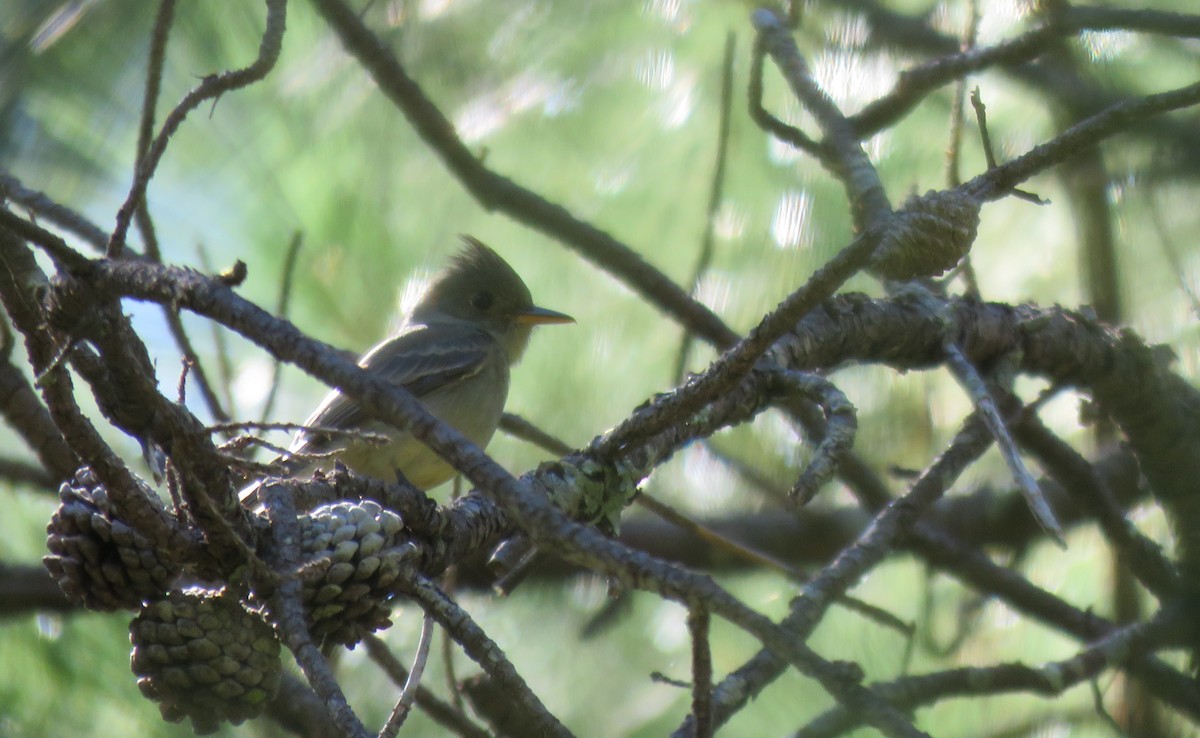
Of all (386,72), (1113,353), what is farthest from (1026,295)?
(386,72)

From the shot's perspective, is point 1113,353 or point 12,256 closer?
point 12,256

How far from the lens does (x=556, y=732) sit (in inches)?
64.1

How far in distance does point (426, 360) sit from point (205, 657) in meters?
3.50

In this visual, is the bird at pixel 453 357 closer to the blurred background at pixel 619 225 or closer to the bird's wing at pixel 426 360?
the bird's wing at pixel 426 360

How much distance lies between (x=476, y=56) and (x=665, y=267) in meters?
1.03

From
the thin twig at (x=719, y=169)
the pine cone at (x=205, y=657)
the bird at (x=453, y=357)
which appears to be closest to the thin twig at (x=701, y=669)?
the pine cone at (x=205, y=657)

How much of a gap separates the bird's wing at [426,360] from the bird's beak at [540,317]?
219 millimetres

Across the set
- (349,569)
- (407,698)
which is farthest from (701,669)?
(349,569)

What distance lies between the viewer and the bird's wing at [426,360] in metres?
5.12

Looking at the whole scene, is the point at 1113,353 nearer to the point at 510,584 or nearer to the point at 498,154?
the point at 510,584

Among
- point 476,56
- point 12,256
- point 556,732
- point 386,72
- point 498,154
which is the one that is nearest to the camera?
point 556,732

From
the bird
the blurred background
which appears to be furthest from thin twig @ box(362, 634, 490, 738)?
the bird

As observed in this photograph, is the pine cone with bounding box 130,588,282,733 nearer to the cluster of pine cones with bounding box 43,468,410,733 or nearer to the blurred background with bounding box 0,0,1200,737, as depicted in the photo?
the cluster of pine cones with bounding box 43,468,410,733

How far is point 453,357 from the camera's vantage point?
17.8 feet
